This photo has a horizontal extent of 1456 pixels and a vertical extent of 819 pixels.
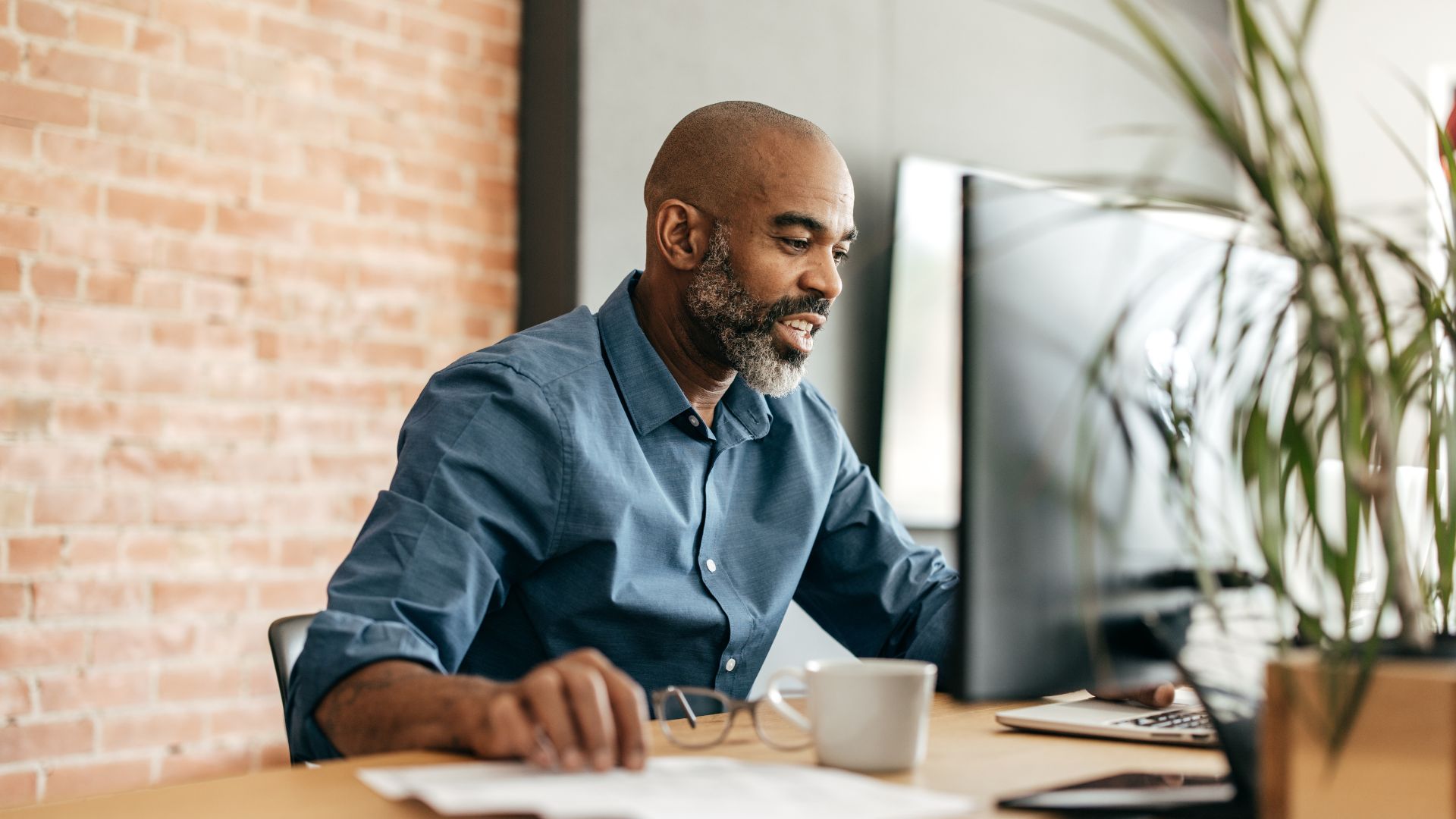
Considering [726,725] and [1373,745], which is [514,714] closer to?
[726,725]

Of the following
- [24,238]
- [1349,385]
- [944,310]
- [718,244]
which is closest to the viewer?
[1349,385]

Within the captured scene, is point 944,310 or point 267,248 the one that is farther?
point 944,310

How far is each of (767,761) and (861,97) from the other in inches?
91.8

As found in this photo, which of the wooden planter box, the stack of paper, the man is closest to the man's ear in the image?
the man

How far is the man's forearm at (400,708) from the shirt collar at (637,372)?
547 millimetres

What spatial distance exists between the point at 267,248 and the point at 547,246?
553mm

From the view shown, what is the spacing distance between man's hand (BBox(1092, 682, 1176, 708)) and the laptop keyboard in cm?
4

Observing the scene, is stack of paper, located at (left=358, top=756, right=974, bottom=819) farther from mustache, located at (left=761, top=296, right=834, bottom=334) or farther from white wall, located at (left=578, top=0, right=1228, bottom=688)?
white wall, located at (left=578, top=0, right=1228, bottom=688)

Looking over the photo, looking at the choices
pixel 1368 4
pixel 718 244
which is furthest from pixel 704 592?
pixel 1368 4

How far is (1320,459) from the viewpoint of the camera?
0.67 m

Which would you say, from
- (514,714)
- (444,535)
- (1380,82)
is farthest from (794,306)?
(1380,82)

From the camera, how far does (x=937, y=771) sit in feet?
2.97

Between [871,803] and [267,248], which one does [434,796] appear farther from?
[267,248]

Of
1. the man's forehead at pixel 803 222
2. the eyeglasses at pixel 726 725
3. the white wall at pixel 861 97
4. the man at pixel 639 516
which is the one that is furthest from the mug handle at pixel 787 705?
the white wall at pixel 861 97
